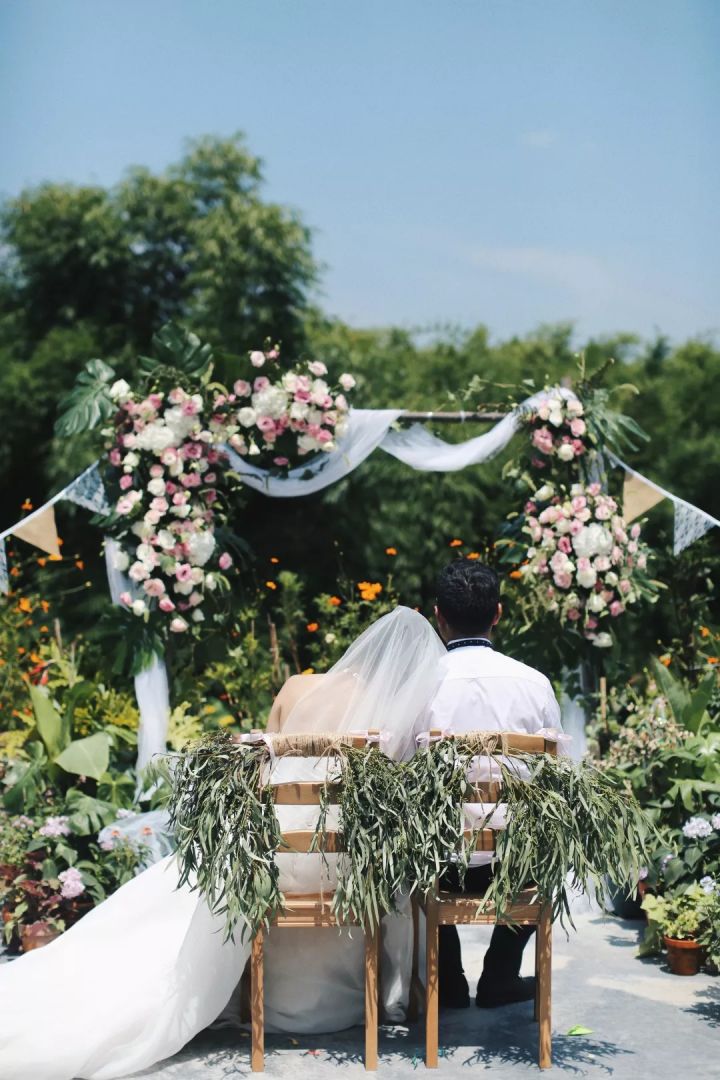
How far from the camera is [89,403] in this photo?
6.13 meters

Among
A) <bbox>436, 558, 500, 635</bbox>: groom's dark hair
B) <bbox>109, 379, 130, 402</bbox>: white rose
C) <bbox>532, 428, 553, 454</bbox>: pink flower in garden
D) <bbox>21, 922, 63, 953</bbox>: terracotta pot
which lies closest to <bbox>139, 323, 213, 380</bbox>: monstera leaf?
<bbox>109, 379, 130, 402</bbox>: white rose

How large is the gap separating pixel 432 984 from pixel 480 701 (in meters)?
0.88

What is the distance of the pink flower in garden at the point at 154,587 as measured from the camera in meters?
6.06

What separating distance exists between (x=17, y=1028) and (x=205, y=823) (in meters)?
0.77

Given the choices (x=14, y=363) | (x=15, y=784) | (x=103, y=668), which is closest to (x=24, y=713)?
(x=103, y=668)

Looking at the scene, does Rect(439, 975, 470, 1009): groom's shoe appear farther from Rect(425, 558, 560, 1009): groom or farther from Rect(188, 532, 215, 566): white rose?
Rect(188, 532, 215, 566): white rose

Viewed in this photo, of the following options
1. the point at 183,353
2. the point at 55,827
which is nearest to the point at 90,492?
the point at 183,353

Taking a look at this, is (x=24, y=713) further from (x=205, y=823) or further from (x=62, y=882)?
(x=205, y=823)

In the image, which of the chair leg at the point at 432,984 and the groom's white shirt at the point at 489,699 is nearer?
the chair leg at the point at 432,984

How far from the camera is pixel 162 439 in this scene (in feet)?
19.8

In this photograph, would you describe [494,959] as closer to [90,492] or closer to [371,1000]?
[371,1000]

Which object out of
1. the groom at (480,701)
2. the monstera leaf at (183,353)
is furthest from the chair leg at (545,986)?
the monstera leaf at (183,353)

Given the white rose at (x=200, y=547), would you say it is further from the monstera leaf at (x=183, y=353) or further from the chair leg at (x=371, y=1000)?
the chair leg at (x=371, y=1000)

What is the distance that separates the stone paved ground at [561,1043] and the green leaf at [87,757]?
71.3 inches
